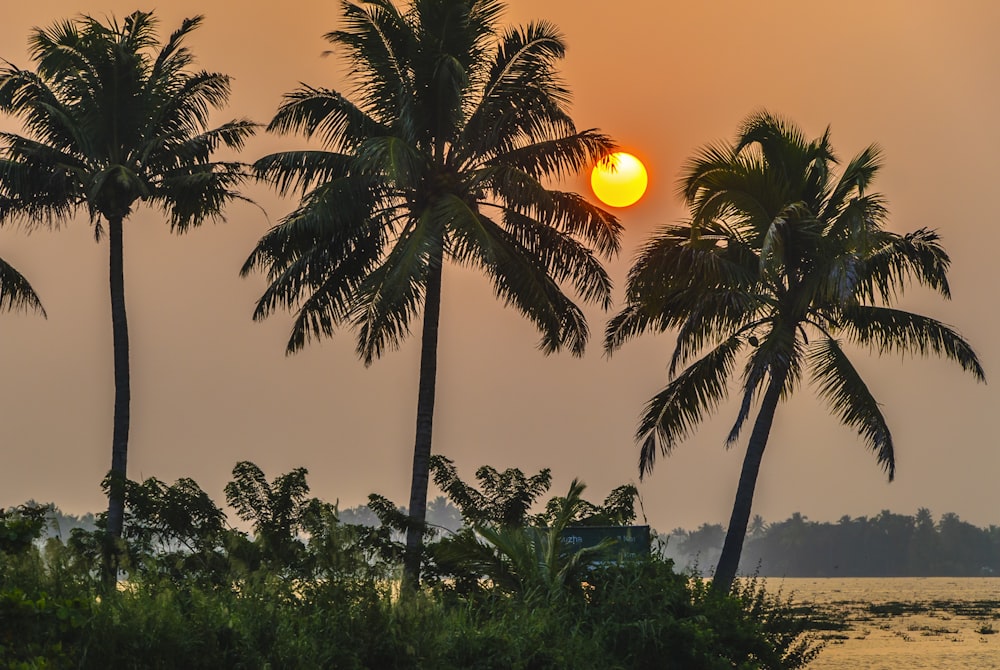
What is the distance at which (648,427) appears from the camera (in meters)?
32.2

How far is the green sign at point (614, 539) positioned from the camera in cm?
2348

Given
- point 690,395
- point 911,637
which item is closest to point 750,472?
point 690,395

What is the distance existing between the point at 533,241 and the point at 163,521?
12.2m

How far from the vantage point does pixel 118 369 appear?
35.7 metres

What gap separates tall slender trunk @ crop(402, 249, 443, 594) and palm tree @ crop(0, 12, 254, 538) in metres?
6.89

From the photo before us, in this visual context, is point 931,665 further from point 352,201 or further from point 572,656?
point 572,656

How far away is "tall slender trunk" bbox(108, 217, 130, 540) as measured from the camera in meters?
34.2

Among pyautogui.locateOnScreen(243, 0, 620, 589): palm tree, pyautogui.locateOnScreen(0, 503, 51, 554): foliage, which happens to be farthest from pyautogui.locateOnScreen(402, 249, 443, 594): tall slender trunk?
pyautogui.locateOnScreen(0, 503, 51, 554): foliage

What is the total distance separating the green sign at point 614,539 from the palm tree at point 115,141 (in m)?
14.8

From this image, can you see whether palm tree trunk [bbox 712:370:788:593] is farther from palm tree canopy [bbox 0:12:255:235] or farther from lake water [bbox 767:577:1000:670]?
palm tree canopy [bbox 0:12:255:235]

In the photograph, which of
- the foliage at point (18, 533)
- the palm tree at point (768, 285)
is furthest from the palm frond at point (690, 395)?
the foliage at point (18, 533)

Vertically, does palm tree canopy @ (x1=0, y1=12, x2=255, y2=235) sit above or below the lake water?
above

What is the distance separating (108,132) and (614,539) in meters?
19.1

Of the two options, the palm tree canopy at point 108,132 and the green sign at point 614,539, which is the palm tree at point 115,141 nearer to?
the palm tree canopy at point 108,132
